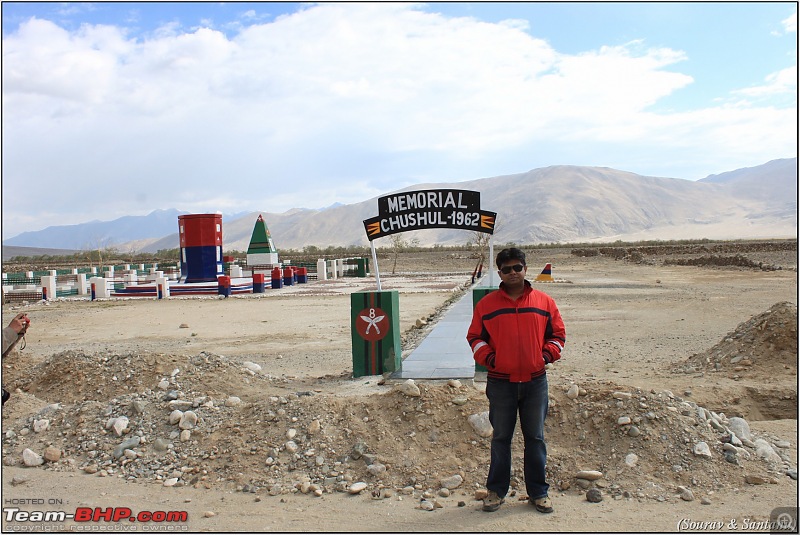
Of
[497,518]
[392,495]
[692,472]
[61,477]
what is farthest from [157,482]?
[692,472]

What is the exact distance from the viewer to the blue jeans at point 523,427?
452 centimetres

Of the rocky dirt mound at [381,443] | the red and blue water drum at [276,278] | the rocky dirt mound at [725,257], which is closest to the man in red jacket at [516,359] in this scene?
the rocky dirt mound at [381,443]

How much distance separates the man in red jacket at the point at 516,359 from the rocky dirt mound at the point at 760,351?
475 cm

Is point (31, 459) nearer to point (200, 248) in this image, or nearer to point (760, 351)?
point (760, 351)

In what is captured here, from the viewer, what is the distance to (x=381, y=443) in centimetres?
554

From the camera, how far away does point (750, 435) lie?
560 cm

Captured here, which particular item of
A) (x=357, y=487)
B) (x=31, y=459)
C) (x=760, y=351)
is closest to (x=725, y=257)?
(x=760, y=351)

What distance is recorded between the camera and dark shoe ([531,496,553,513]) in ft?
14.8

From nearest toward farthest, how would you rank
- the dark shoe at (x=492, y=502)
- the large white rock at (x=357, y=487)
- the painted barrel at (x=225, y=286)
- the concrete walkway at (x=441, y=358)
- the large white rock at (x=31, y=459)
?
the dark shoe at (x=492, y=502), the large white rock at (x=357, y=487), the large white rock at (x=31, y=459), the concrete walkway at (x=441, y=358), the painted barrel at (x=225, y=286)

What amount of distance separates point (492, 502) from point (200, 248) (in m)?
28.1

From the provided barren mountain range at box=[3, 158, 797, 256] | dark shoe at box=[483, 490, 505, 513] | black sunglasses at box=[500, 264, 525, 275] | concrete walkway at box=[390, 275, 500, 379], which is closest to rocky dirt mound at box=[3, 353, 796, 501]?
dark shoe at box=[483, 490, 505, 513]

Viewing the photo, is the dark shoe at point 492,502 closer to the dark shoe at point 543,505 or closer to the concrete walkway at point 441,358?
the dark shoe at point 543,505

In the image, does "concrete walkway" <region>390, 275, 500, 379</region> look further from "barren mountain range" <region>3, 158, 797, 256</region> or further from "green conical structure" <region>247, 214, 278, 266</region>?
"barren mountain range" <region>3, 158, 797, 256</region>

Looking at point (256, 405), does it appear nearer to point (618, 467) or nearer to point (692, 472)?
point (618, 467)
